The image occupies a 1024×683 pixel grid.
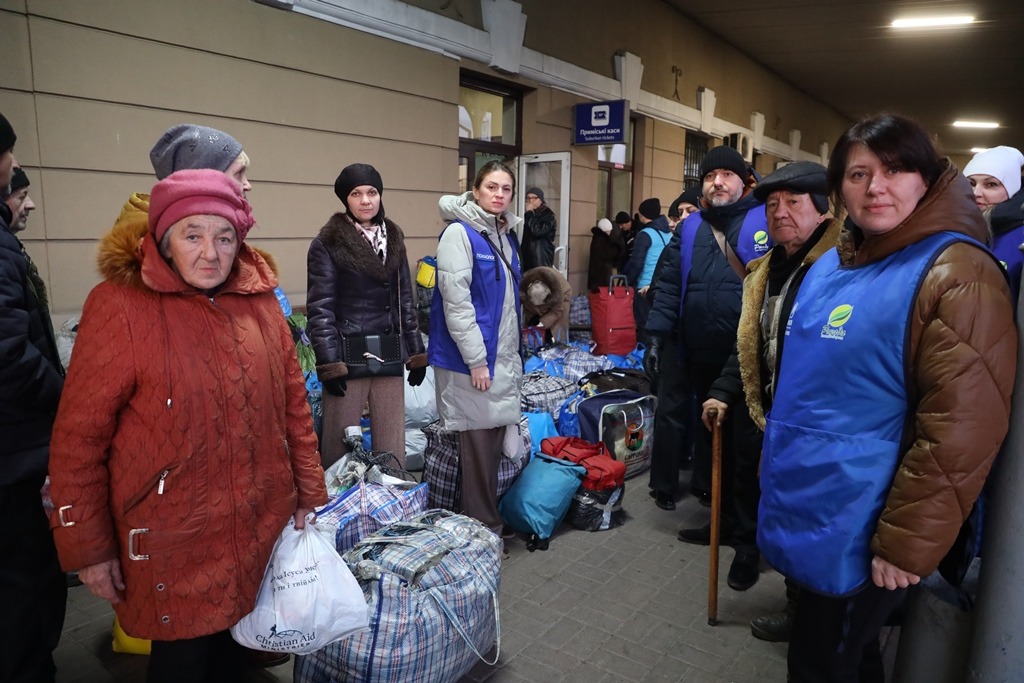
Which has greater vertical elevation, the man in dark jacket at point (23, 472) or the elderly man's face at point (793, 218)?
the elderly man's face at point (793, 218)

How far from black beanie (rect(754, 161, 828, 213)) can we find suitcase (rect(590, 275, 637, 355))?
4.36 metres

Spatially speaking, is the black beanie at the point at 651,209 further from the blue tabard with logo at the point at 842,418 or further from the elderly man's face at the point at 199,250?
Result: the elderly man's face at the point at 199,250

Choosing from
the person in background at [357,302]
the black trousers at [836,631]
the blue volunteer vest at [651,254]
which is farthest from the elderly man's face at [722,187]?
the blue volunteer vest at [651,254]

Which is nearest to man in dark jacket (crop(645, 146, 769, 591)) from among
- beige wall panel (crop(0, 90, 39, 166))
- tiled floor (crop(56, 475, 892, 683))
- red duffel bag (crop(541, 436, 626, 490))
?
tiled floor (crop(56, 475, 892, 683))

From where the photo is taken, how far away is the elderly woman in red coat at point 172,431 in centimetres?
166

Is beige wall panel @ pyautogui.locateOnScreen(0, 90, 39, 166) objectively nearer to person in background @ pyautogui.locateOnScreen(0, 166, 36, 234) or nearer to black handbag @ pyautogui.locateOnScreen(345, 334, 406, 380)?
person in background @ pyautogui.locateOnScreen(0, 166, 36, 234)

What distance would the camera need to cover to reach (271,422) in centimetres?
193

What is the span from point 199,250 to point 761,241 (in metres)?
2.77

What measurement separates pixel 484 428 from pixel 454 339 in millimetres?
509

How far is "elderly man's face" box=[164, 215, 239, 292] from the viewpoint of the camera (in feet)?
5.75

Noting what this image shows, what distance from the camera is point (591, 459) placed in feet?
13.4

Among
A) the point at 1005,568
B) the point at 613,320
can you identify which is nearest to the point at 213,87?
the point at 613,320

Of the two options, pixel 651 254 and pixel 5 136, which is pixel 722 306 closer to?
pixel 5 136

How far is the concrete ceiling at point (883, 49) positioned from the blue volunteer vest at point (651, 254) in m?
3.01
